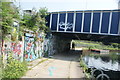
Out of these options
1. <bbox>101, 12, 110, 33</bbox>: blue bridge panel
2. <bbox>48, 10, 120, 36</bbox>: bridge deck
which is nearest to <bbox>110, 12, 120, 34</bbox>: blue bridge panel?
<bbox>48, 10, 120, 36</bbox>: bridge deck

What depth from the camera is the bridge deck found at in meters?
10.8

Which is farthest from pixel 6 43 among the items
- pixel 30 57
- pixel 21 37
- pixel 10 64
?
pixel 30 57

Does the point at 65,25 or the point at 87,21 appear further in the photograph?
the point at 65,25

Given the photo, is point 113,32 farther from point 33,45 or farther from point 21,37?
point 21,37

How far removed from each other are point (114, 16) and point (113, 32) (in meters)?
1.63

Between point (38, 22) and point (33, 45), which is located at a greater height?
point (38, 22)

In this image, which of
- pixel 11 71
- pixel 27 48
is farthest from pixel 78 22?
pixel 11 71

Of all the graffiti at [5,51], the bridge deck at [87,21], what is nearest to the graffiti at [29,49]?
the graffiti at [5,51]

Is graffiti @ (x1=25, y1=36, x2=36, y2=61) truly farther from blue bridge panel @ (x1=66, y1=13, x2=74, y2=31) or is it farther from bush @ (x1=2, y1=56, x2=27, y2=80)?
blue bridge panel @ (x1=66, y1=13, x2=74, y2=31)

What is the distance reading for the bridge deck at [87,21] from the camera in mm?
10755

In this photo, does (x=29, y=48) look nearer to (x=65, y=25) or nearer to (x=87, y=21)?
(x=65, y=25)

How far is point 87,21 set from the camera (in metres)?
11.6

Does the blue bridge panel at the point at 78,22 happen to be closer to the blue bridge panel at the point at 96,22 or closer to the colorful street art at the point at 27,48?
the blue bridge panel at the point at 96,22

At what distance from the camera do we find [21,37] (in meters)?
7.48
